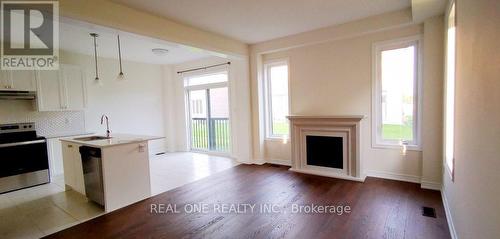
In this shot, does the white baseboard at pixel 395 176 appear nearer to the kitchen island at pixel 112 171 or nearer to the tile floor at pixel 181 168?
the tile floor at pixel 181 168

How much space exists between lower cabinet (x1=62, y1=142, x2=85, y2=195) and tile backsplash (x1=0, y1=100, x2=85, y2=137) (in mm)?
1359

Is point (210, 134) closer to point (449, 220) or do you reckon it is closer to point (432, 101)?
point (432, 101)

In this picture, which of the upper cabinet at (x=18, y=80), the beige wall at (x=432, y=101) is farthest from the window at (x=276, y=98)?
the upper cabinet at (x=18, y=80)

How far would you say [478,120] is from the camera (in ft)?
4.76

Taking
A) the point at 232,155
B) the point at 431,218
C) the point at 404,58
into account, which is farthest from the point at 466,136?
the point at 232,155

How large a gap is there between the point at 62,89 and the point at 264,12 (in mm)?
4267

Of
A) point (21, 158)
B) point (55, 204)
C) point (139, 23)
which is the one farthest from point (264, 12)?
point (21, 158)

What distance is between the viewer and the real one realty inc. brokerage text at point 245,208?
283 centimetres

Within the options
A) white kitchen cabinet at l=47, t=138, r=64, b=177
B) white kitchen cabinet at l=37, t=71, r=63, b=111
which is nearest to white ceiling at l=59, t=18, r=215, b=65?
white kitchen cabinet at l=37, t=71, r=63, b=111

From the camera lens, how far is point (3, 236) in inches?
97.8

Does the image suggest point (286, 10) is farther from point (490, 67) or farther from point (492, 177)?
point (492, 177)

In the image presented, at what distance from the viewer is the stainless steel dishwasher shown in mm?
3025

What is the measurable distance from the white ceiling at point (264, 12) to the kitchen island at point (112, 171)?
186 centimetres

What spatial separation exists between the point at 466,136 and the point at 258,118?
12.0 ft
